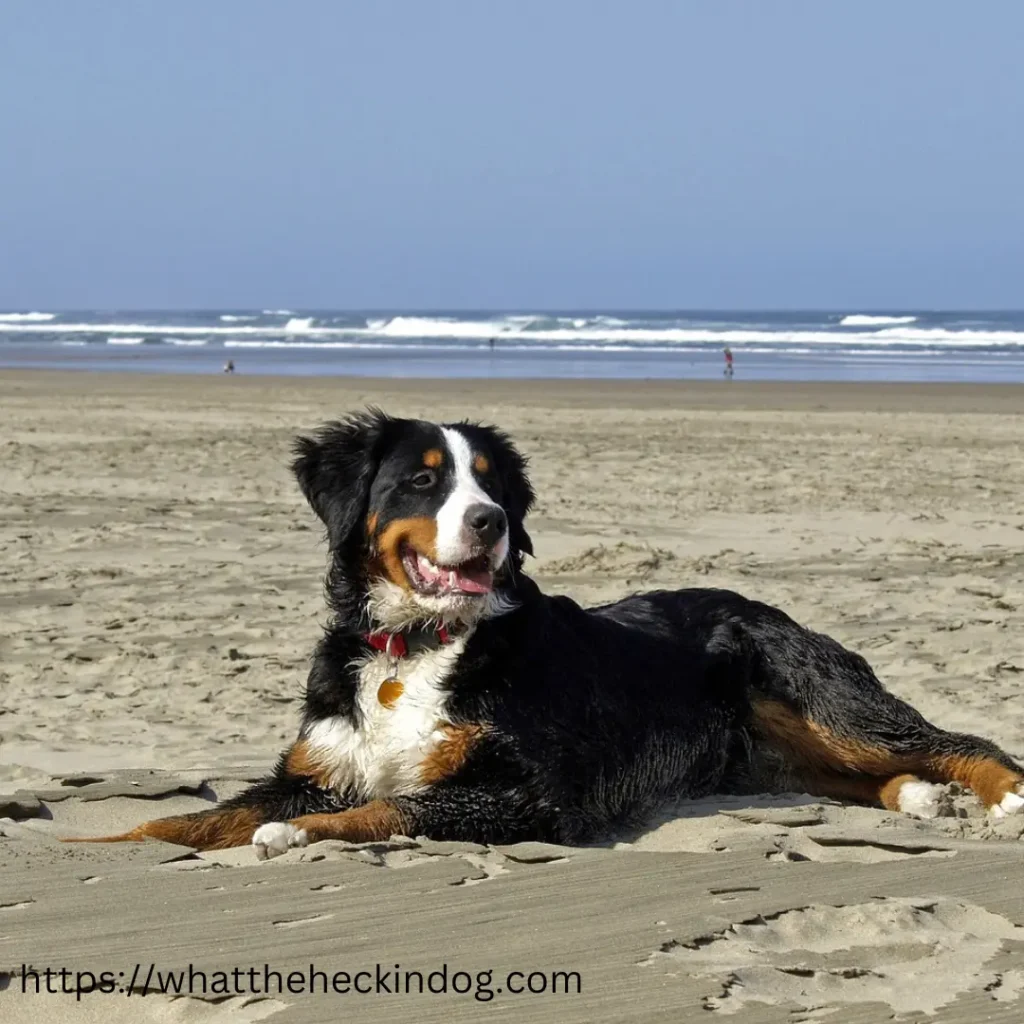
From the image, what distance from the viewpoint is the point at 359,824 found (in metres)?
4.70

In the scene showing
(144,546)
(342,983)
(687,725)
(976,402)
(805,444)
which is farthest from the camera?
(976,402)

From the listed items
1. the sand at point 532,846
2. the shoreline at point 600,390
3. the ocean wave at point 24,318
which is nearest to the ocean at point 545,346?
the ocean wave at point 24,318

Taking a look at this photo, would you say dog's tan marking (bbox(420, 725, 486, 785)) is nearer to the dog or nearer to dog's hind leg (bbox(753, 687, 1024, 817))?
the dog

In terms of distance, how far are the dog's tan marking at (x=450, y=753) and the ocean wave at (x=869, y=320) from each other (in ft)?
249

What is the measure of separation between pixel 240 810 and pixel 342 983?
5.61 feet

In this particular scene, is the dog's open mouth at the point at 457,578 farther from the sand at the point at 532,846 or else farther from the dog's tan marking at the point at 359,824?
the sand at the point at 532,846

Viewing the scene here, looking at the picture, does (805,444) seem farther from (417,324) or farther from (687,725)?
(417,324)

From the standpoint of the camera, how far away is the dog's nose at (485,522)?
4930 mm

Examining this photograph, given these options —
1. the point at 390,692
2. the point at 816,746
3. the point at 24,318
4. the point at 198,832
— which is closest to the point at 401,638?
the point at 390,692

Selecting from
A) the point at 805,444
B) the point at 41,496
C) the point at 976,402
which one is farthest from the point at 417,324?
the point at 41,496

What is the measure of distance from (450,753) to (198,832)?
843mm

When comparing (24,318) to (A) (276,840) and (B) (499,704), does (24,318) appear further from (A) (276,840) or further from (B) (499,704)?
(A) (276,840)

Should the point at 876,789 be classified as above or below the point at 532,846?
below

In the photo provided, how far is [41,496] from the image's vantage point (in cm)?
1359
